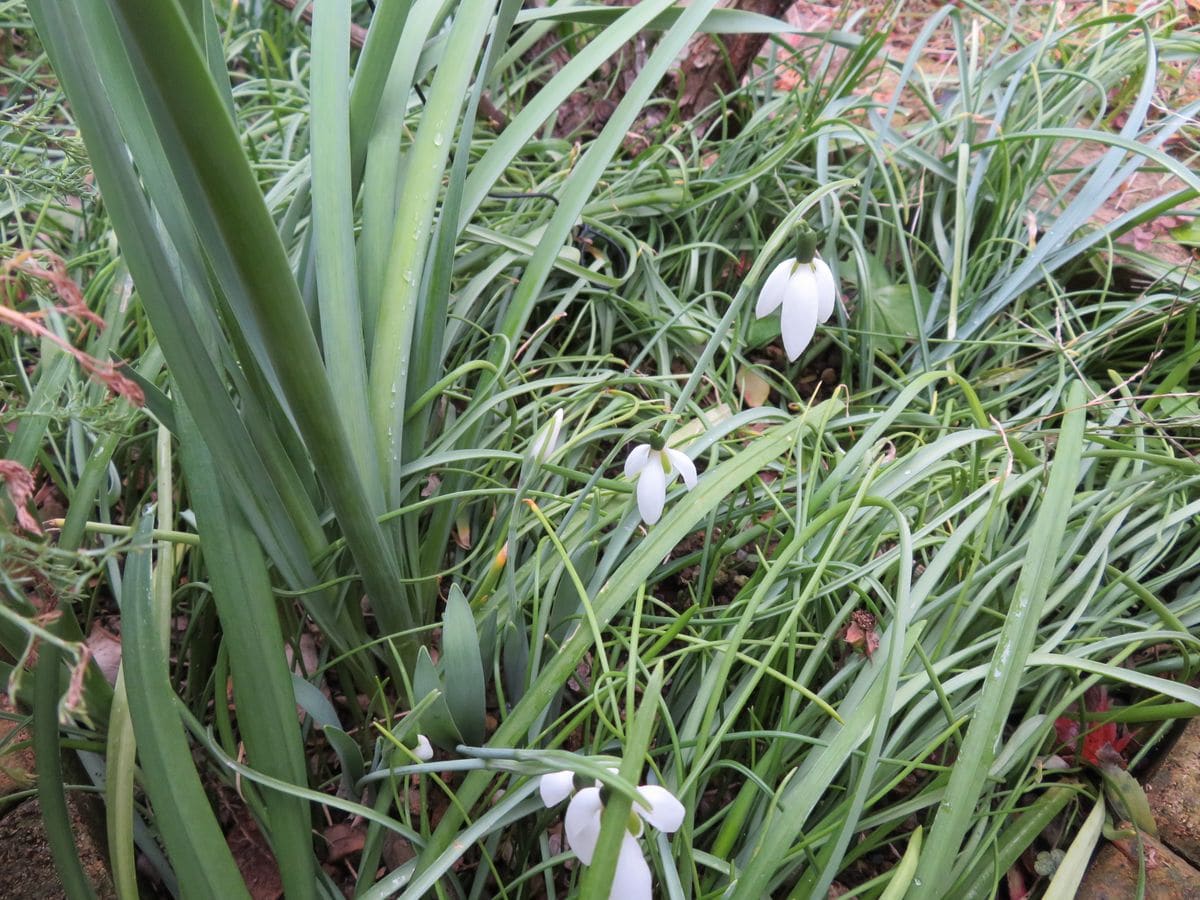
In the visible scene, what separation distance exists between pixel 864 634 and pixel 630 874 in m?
0.57

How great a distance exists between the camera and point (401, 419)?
3.71 ft

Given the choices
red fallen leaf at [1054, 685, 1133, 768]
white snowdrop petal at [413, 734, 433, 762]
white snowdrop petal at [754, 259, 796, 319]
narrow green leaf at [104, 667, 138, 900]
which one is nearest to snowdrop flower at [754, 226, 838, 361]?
white snowdrop petal at [754, 259, 796, 319]

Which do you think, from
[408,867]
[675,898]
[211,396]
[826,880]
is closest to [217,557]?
[211,396]

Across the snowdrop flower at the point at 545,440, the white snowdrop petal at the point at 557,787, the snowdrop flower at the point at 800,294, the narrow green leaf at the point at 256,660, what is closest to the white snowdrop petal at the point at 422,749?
the narrow green leaf at the point at 256,660

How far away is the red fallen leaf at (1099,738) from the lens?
1.20 metres

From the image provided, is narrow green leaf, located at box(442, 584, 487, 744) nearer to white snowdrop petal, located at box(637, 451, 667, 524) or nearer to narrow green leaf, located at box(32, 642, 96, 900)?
white snowdrop petal, located at box(637, 451, 667, 524)

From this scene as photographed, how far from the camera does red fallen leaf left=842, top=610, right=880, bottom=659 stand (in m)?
1.16

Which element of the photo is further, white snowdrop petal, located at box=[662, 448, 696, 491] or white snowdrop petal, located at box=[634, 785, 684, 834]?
white snowdrop petal, located at box=[662, 448, 696, 491]

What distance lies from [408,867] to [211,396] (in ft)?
1.92

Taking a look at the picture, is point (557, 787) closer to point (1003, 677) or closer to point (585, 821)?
point (585, 821)

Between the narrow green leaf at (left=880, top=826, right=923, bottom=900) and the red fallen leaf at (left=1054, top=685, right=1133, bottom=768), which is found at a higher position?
the narrow green leaf at (left=880, top=826, right=923, bottom=900)

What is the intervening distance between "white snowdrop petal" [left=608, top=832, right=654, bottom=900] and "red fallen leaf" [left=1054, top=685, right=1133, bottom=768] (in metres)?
0.79

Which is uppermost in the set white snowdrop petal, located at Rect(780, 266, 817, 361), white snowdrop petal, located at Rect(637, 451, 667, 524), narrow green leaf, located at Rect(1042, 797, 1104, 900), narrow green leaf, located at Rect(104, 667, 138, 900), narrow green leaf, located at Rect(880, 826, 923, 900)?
white snowdrop petal, located at Rect(780, 266, 817, 361)

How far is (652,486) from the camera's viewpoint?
966mm
